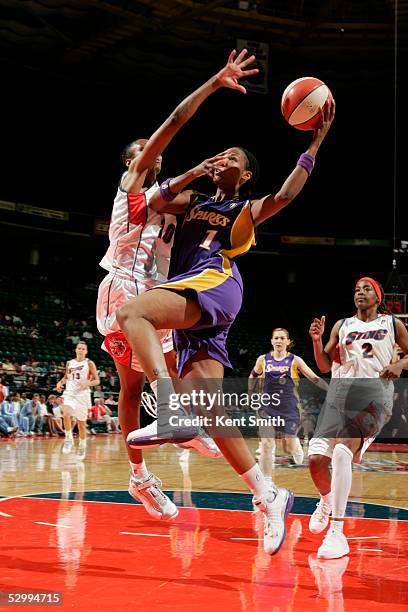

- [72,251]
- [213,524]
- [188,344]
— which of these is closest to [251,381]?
[213,524]

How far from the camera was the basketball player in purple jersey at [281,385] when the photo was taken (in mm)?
9531

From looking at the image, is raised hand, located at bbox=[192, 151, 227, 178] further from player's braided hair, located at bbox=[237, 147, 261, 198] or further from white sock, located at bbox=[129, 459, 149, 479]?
white sock, located at bbox=[129, 459, 149, 479]

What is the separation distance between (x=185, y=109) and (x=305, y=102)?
865 millimetres

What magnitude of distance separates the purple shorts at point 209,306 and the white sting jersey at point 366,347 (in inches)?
58.9

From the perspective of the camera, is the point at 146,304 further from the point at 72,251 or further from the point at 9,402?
the point at 72,251

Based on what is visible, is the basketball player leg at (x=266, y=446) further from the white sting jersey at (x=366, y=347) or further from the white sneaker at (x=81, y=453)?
the white sting jersey at (x=366, y=347)

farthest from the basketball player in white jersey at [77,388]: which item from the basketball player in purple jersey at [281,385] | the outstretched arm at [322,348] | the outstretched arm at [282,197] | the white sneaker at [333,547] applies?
the outstretched arm at [282,197]

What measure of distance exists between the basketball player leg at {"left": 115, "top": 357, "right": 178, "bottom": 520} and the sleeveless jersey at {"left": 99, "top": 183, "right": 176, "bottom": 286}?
65 cm

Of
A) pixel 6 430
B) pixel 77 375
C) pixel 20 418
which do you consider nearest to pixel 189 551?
pixel 77 375

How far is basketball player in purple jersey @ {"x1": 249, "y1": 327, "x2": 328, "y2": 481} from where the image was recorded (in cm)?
953

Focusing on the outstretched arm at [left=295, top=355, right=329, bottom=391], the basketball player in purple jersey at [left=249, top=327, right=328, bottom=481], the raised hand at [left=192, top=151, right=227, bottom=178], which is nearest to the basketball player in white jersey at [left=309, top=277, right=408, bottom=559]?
the raised hand at [left=192, top=151, right=227, bottom=178]

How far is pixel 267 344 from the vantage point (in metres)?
27.2

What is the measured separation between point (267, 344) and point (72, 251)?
9106mm

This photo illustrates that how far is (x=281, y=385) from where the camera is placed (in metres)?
9.99
